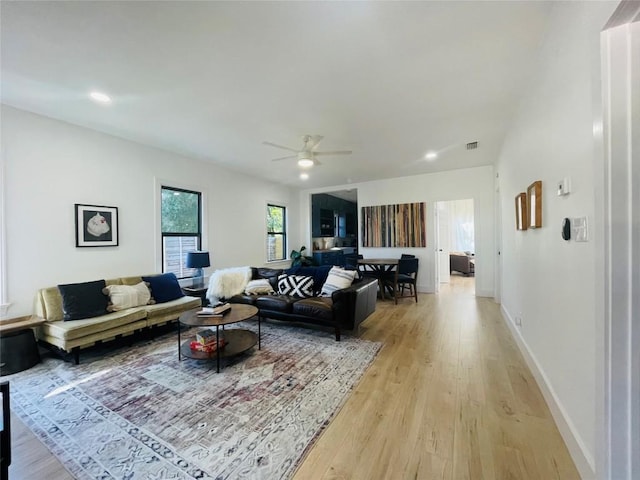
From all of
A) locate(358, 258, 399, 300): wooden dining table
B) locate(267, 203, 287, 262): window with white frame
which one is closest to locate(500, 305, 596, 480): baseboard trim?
locate(358, 258, 399, 300): wooden dining table

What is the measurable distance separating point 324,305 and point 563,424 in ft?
7.72

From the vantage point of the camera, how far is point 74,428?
6.16 feet

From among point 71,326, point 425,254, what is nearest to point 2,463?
point 71,326

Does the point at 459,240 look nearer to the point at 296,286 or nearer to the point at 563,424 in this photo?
the point at 296,286

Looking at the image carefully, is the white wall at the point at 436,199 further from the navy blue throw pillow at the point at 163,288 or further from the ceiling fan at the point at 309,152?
the navy blue throw pillow at the point at 163,288

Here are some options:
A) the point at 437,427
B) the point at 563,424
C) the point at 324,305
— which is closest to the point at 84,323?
the point at 324,305

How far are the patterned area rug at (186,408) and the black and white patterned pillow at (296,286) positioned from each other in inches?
38.1

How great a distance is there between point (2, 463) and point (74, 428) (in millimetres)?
728

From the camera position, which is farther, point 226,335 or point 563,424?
point 226,335

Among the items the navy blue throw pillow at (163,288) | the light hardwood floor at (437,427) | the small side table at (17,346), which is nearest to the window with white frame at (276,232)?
the navy blue throw pillow at (163,288)

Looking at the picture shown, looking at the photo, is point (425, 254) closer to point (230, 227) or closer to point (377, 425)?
point (230, 227)

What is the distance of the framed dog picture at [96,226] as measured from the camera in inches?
136

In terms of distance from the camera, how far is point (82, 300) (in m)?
3.09

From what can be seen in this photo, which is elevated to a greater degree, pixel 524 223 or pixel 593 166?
pixel 593 166
